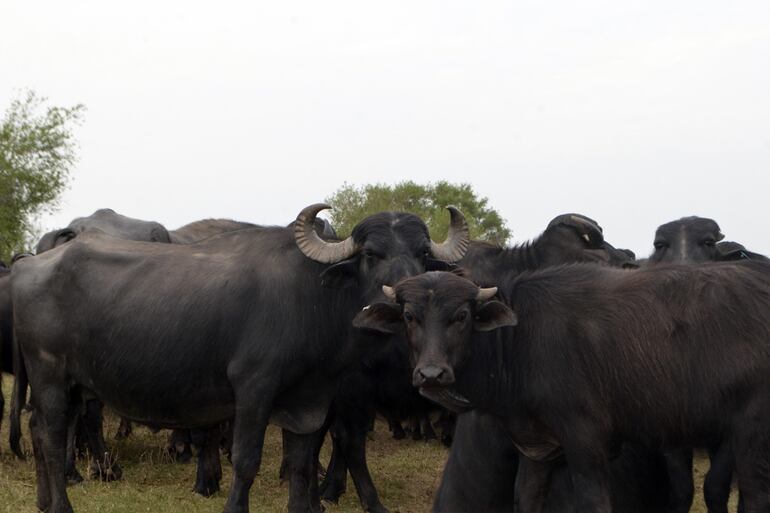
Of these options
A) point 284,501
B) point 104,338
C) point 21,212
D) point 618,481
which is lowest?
point 284,501

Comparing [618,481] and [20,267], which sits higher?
[20,267]

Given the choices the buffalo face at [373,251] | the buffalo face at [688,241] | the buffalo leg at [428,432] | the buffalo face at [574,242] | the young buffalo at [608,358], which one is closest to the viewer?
the young buffalo at [608,358]

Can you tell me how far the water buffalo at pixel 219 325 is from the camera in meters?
7.90

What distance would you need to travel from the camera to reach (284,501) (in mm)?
9922

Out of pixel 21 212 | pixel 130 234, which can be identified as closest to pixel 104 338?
pixel 130 234

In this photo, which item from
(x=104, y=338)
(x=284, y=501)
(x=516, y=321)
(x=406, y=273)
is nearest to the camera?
(x=516, y=321)

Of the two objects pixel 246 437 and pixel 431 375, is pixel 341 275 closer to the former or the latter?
pixel 246 437

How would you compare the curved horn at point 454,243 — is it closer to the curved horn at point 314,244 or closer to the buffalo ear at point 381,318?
the curved horn at point 314,244

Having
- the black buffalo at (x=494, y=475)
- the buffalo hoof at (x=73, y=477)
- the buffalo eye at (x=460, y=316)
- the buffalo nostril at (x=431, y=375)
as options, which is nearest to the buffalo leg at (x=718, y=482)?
the black buffalo at (x=494, y=475)

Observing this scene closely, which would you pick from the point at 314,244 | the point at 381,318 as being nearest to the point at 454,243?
the point at 314,244

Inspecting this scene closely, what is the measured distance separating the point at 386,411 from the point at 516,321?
133 inches

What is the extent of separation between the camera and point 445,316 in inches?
268

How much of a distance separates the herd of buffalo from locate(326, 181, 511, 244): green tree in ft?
99.5

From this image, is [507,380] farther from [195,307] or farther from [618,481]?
[195,307]
